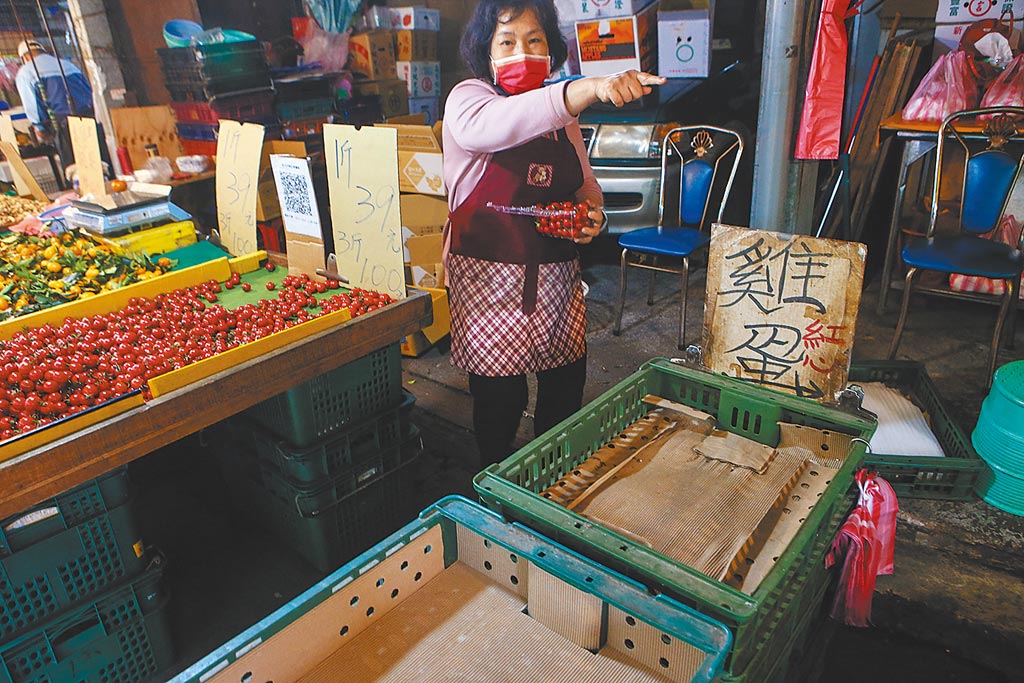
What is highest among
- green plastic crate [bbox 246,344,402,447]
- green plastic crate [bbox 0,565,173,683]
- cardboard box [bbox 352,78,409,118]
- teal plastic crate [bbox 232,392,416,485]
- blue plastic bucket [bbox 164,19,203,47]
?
blue plastic bucket [bbox 164,19,203,47]

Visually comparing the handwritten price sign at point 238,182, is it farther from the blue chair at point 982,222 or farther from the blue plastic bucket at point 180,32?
the blue plastic bucket at point 180,32

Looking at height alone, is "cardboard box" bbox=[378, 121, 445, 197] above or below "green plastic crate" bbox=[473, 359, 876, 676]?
above

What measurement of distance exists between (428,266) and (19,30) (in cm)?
518

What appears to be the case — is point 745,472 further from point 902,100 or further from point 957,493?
point 902,100

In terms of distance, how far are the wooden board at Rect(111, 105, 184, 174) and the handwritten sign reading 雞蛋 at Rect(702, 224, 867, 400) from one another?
5173mm

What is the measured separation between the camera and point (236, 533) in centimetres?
276

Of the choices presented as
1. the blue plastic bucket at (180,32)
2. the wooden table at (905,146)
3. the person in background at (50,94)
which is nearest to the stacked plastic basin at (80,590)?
the wooden table at (905,146)

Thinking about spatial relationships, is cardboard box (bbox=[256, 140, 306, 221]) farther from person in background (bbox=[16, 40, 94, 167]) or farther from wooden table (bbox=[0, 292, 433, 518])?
wooden table (bbox=[0, 292, 433, 518])

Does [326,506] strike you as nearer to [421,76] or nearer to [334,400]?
[334,400]

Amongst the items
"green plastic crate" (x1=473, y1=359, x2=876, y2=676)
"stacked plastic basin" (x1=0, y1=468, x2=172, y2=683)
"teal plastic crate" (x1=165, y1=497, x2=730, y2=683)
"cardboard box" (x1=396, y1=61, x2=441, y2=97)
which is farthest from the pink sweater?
"cardboard box" (x1=396, y1=61, x2=441, y2=97)

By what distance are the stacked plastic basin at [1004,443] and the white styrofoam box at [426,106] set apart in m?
5.73

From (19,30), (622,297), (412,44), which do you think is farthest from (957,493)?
(19,30)

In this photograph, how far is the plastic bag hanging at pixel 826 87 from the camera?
10.3 feet

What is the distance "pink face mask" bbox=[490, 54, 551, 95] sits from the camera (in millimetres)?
2123
